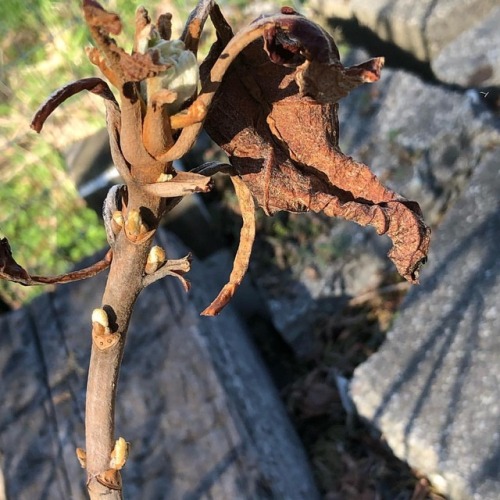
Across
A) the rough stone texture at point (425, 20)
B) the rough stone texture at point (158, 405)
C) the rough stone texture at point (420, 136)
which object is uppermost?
the rough stone texture at point (425, 20)

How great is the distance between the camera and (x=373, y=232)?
6.75 feet

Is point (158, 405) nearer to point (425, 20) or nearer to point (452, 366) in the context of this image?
point (452, 366)

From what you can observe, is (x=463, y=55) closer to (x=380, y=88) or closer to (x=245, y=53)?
(x=380, y=88)

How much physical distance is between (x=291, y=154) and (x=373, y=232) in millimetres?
1479

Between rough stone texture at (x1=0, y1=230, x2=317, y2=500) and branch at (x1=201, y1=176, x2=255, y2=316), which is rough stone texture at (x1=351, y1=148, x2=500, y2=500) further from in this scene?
branch at (x1=201, y1=176, x2=255, y2=316)

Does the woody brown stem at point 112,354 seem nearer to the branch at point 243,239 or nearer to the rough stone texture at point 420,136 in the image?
the branch at point 243,239

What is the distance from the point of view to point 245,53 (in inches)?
22.1

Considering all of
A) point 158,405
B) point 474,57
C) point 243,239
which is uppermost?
point 474,57

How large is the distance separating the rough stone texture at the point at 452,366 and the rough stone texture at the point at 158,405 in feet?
0.96

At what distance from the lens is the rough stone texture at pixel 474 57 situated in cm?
216

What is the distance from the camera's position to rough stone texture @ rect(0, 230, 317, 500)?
146cm

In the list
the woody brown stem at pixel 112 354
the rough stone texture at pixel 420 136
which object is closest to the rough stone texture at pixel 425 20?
the rough stone texture at pixel 420 136

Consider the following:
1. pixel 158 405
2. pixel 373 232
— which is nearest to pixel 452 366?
pixel 373 232

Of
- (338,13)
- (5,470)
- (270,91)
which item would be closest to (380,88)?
(338,13)
